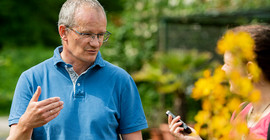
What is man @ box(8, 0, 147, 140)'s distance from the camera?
2107mm

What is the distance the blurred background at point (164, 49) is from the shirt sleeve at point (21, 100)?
4203 millimetres

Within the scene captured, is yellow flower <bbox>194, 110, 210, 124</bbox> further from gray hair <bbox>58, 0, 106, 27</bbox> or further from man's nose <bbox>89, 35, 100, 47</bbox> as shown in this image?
gray hair <bbox>58, 0, 106, 27</bbox>

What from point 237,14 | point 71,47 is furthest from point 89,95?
point 237,14

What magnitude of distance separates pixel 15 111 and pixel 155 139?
14.2ft

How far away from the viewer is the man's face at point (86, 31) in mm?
2172

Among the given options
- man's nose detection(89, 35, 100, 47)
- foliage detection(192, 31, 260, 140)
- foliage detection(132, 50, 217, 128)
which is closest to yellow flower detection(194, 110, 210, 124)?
foliage detection(192, 31, 260, 140)

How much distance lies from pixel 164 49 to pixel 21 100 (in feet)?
22.0

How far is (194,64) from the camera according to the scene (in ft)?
28.1

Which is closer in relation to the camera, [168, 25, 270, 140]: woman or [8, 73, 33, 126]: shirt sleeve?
[168, 25, 270, 140]: woman

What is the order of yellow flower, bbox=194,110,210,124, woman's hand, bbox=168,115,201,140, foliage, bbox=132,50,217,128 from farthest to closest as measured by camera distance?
foliage, bbox=132,50,217,128
woman's hand, bbox=168,115,201,140
yellow flower, bbox=194,110,210,124

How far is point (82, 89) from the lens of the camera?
2164 millimetres

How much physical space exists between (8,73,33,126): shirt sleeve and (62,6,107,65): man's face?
306mm

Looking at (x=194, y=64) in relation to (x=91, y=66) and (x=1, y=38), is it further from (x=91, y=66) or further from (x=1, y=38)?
(x=1, y=38)

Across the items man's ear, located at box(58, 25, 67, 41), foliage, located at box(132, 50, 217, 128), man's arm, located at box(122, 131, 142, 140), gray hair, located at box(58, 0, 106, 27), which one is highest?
gray hair, located at box(58, 0, 106, 27)
